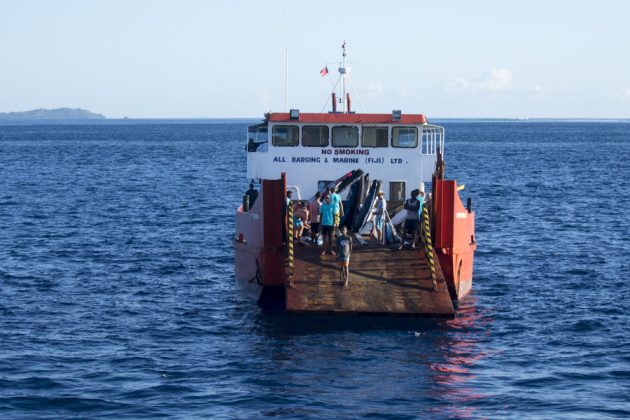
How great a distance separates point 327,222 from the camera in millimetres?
26062

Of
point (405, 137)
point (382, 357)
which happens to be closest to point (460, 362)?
point (382, 357)

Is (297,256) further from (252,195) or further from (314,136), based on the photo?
(314,136)

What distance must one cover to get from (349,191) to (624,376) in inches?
406

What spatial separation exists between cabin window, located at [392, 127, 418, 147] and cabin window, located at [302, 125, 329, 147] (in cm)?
212

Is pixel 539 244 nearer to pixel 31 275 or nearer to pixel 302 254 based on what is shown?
pixel 302 254

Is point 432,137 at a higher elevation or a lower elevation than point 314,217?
higher

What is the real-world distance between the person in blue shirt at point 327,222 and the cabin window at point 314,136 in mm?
4236

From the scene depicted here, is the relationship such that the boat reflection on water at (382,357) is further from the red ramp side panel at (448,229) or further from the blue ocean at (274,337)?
the red ramp side panel at (448,229)

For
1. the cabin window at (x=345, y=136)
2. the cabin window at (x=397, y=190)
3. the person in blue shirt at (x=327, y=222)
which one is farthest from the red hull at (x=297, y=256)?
the cabin window at (x=345, y=136)

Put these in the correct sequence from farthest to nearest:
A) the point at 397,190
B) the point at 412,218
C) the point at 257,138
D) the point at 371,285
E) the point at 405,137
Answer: the point at 257,138 < the point at 397,190 < the point at 405,137 < the point at 412,218 < the point at 371,285

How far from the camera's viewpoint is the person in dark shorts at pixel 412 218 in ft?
85.5

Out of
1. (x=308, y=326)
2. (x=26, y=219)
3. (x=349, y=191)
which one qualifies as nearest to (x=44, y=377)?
(x=308, y=326)

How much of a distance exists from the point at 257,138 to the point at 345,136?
2.93 m

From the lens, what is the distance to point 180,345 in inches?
930
